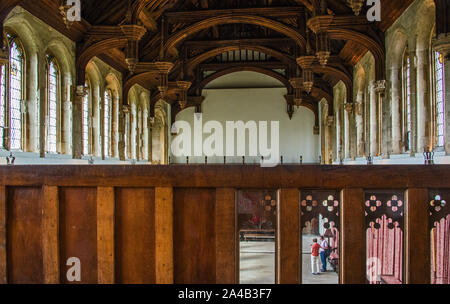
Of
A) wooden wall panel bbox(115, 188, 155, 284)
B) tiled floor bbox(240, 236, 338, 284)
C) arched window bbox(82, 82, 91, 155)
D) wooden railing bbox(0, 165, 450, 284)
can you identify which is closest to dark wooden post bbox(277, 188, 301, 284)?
wooden railing bbox(0, 165, 450, 284)

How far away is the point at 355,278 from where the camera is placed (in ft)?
4.88

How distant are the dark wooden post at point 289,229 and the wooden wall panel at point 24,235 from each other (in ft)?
3.24

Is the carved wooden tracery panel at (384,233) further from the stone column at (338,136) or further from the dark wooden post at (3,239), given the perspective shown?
the stone column at (338,136)

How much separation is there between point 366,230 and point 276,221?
1.12 ft

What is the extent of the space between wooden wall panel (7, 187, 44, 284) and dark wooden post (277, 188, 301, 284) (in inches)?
38.9

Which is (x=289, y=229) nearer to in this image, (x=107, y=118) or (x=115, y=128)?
(x=107, y=118)

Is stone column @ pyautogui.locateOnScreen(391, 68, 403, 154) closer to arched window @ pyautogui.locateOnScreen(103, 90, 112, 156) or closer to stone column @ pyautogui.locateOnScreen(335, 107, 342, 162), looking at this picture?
stone column @ pyautogui.locateOnScreen(335, 107, 342, 162)

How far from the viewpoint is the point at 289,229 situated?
1.49m

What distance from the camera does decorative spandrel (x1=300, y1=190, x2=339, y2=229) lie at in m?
1.50

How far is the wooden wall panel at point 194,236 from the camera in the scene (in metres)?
1.56

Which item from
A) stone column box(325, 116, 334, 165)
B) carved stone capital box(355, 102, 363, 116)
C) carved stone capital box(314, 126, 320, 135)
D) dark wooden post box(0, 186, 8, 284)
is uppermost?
carved stone capital box(355, 102, 363, 116)

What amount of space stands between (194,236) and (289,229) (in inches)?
14.8

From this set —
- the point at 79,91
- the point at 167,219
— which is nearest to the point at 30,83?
the point at 79,91

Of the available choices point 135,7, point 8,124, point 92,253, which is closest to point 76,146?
point 8,124
